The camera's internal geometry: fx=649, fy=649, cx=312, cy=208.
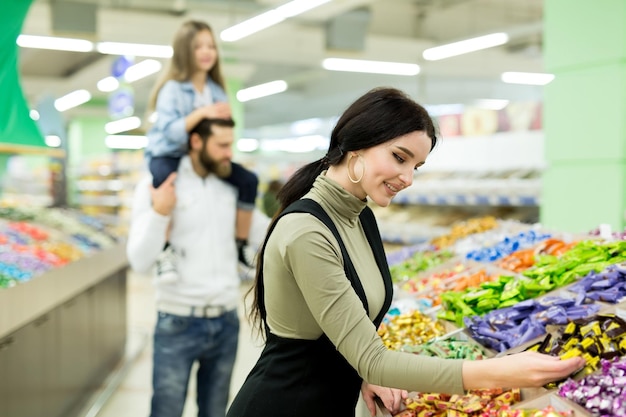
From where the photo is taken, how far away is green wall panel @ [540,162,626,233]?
15.3ft

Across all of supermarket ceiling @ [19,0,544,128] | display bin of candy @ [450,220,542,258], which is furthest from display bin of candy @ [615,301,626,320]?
supermarket ceiling @ [19,0,544,128]

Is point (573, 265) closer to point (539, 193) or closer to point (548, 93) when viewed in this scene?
point (548, 93)

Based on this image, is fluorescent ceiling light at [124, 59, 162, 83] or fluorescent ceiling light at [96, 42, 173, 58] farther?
fluorescent ceiling light at [124, 59, 162, 83]

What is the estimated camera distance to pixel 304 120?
27.0 metres

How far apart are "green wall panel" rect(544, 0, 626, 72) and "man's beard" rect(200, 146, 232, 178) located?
323 centimetres

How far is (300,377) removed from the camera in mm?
1624

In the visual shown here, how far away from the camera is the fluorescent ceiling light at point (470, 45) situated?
10062mm

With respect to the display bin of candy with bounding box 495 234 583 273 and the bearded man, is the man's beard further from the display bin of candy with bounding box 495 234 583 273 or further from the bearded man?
the display bin of candy with bounding box 495 234 583 273

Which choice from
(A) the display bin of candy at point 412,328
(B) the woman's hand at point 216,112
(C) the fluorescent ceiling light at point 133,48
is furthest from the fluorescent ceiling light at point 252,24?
(A) the display bin of candy at point 412,328

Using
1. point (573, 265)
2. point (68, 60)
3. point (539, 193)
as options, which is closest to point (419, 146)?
point (573, 265)

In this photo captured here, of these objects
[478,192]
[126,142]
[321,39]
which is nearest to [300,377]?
[478,192]

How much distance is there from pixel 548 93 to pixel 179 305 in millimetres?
3624

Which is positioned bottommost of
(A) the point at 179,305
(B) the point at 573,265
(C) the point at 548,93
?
(A) the point at 179,305

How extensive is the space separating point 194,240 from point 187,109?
1.96 feet
